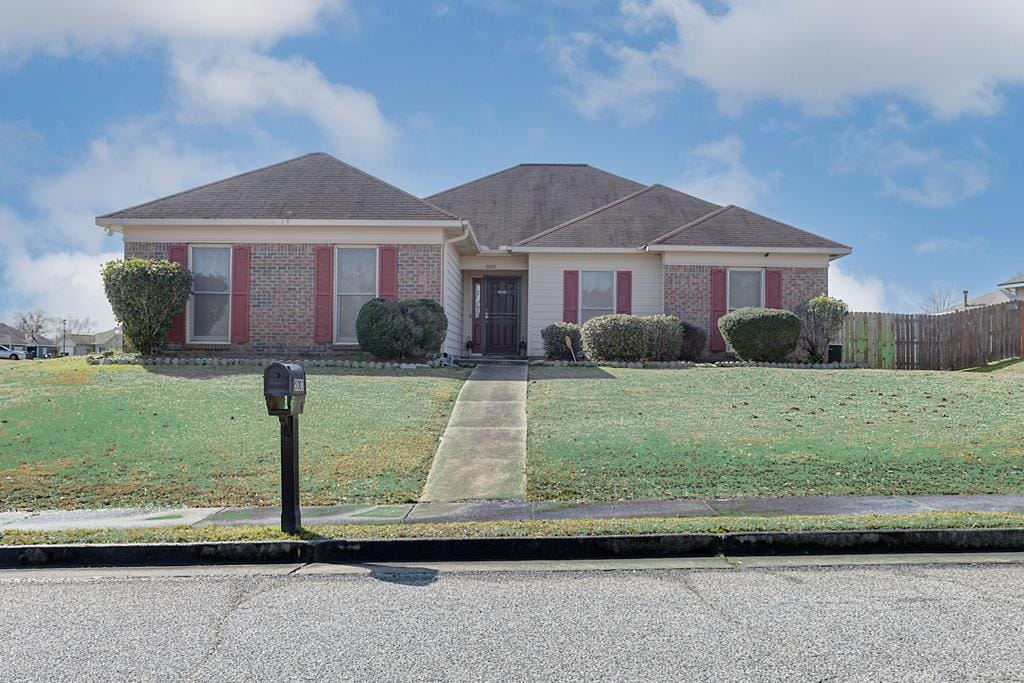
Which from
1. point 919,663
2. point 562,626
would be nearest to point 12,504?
point 562,626

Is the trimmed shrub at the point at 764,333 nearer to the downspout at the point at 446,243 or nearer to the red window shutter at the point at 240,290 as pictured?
the downspout at the point at 446,243

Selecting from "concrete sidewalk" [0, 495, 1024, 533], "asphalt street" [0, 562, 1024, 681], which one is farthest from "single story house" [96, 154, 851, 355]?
"asphalt street" [0, 562, 1024, 681]

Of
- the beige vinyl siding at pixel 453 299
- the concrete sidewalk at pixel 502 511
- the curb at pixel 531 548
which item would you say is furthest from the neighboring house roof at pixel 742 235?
the curb at pixel 531 548

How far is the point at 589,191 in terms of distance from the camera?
25453 mm

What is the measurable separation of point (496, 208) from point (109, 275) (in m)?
11.0

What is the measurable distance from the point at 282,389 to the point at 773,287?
52.7 ft

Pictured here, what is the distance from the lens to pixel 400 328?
53.0ft

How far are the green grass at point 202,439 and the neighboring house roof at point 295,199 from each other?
4.56 m

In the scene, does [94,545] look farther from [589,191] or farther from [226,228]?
[589,191]

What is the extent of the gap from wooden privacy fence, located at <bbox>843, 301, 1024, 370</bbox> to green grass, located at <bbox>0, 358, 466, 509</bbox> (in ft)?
34.1

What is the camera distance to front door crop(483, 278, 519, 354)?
870 inches

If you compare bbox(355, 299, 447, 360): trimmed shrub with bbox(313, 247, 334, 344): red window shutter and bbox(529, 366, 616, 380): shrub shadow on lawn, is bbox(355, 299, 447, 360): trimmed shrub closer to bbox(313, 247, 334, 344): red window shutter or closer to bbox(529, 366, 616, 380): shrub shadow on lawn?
bbox(313, 247, 334, 344): red window shutter

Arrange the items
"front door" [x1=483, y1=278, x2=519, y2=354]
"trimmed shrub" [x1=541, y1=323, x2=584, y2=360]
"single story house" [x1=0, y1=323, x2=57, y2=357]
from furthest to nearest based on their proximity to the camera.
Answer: "single story house" [x1=0, y1=323, x2=57, y2=357] → "front door" [x1=483, y1=278, x2=519, y2=354] → "trimmed shrub" [x1=541, y1=323, x2=584, y2=360]

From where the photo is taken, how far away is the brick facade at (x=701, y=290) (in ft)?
65.3
